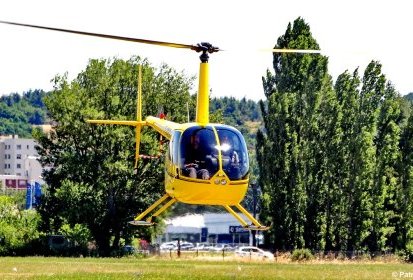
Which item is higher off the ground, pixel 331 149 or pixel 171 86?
pixel 171 86

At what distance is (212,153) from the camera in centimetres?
3303

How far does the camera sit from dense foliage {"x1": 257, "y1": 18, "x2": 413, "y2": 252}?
2813 inches

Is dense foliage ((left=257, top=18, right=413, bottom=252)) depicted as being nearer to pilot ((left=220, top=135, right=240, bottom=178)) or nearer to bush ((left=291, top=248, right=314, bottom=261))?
bush ((left=291, top=248, right=314, bottom=261))

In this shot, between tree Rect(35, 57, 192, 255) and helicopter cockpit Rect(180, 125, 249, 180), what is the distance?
1665 inches

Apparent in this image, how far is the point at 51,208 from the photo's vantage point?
76.9 meters

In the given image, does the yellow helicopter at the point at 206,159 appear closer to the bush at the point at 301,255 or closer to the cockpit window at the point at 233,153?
the cockpit window at the point at 233,153

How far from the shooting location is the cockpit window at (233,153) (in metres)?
33.2

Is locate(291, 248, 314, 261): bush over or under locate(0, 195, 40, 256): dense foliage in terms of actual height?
under

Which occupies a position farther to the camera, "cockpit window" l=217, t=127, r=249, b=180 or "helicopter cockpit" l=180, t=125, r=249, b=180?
"cockpit window" l=217, t=127, r=249, b=180

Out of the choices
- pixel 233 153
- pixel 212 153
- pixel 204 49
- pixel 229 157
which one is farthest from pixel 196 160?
pixel 204 49

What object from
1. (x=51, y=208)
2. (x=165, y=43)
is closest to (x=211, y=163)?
(x=165, y=43)

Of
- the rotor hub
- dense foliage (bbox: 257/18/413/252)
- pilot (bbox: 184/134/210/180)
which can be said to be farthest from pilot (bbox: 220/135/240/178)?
dense foliage (bbox: 257/18/413/252)

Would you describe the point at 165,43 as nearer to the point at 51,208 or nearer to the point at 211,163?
the point at 211,163

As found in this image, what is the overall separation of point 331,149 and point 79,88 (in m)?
22.1
